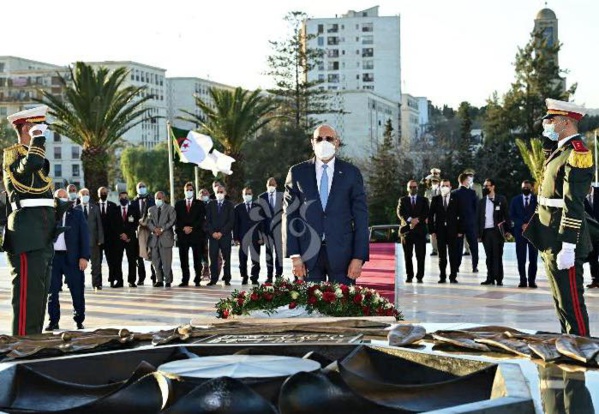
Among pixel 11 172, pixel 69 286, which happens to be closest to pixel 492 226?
pixel 69 286

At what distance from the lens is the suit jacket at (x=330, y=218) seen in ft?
25.8

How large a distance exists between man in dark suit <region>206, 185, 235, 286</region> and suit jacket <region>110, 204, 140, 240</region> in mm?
1317

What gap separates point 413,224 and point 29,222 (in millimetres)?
11355

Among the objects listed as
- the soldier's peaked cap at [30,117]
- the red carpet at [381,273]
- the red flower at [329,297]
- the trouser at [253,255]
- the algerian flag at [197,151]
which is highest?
the algerian flag at [197,151]

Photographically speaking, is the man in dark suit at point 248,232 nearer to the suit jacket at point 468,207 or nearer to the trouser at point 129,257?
the trouser at point 129,257

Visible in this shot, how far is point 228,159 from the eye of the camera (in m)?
27.7

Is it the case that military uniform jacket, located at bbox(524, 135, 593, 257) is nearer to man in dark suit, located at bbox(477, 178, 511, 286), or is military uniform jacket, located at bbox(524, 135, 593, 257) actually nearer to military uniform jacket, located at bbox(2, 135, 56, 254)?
military uniform jacket, located at bbox(2, 135, 56, 254)

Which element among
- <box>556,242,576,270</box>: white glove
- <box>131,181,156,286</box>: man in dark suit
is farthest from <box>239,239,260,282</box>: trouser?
<box>556,242,576,270</box>: white glove

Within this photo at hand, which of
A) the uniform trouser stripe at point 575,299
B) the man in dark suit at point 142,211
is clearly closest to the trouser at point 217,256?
the man in dark suit at point 142,211

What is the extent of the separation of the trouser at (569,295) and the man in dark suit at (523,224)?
9732 millimetres

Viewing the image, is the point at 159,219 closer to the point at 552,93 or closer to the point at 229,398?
the point at 229,398

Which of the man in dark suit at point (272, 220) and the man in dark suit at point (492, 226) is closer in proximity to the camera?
the man in dark suit at point (492, 226)

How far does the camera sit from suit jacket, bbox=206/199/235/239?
60.4 ft

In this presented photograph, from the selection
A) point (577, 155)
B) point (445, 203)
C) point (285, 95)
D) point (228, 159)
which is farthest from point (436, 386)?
point (285, 95)
